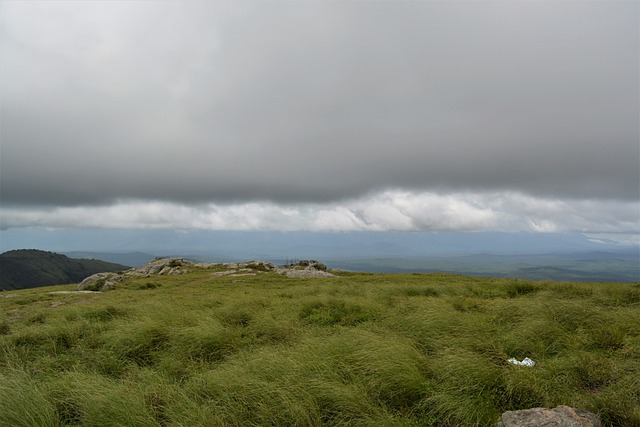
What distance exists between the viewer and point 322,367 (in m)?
8.12

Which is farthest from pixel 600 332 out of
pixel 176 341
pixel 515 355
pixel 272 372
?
pixel 176 341

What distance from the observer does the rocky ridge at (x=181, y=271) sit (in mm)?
38062

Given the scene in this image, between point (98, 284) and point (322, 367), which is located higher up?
point (322, 367)

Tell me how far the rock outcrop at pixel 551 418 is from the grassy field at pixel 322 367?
28.1 inches

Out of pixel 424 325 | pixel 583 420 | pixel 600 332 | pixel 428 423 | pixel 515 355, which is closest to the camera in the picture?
pixel 583 420

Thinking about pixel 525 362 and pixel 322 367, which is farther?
pixel 525 362

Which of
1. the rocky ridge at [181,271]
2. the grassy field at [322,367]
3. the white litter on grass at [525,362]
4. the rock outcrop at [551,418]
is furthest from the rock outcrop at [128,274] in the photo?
the rock outcrop at [551,418]

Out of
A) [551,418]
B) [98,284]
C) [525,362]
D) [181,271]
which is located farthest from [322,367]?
[181,271]

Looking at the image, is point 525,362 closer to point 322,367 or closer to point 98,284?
point 322,367

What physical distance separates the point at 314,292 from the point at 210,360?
13.7 metres

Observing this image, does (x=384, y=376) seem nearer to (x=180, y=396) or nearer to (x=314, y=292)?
(x=180, y=396)

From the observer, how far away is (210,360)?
402 inches

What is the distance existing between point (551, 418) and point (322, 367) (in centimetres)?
482

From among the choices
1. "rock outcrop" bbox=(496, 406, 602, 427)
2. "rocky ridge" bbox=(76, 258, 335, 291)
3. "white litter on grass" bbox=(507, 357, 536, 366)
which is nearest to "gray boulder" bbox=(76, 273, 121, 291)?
"rocky ridge" bbox=(76, 258, 335, 291)
